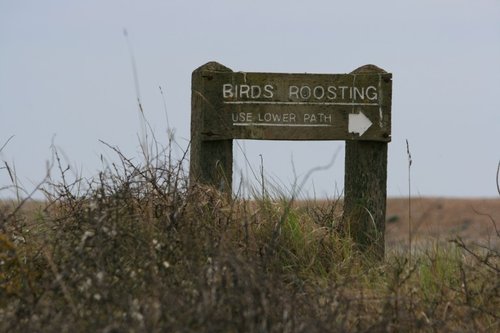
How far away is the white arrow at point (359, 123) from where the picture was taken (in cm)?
897

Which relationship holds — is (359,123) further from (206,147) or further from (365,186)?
(206,147)

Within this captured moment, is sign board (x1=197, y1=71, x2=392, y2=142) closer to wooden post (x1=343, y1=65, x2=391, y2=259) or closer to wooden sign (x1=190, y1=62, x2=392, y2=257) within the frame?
wooden sign (x1=190, y1=62, x2=392, y2=257)

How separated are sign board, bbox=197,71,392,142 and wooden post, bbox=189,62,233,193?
3 cm

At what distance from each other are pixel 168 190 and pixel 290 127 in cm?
170

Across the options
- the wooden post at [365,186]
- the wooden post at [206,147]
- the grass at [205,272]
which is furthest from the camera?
the wooden post at [365,186]

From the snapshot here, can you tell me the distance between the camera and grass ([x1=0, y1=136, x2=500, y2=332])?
5.10 m

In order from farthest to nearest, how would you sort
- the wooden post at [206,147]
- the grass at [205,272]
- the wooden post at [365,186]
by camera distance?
the wooden post at [365,186], the wooden post at [206,147], the grass at [205,272]

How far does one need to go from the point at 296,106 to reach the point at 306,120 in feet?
0.52

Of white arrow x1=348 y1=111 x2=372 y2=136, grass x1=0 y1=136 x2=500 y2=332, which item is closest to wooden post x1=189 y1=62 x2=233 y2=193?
grass x1=0 y1=136 x2=500 y2=332

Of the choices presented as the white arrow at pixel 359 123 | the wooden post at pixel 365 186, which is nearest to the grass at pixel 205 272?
the wooden post at pixel 365 186

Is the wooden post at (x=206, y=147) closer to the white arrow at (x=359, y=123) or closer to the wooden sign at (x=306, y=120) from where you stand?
the wooden sign at (x=306, y=120)

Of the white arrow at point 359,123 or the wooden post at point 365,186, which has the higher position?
the white arrow at point 359,123

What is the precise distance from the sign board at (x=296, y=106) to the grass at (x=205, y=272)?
66cm

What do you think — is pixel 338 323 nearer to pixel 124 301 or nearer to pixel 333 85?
pixel 124 301
